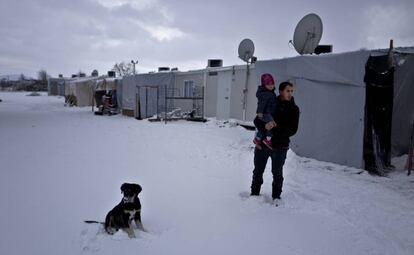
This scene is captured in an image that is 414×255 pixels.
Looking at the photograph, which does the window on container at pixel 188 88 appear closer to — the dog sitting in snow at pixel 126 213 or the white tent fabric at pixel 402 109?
the white tent fabric at pixel 402 109

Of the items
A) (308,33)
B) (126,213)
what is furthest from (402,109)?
(126,213)

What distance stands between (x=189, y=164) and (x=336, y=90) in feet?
12.1

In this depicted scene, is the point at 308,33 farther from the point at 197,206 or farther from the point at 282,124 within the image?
the point at 197,206

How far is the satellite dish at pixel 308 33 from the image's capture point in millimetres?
8242

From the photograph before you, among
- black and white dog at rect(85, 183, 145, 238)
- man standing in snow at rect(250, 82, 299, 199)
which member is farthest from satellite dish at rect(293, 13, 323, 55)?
black and white dog at rect(85, 183, 145, 238)

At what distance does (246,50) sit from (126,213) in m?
11.0

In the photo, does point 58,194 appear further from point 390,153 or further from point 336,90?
point 390,153

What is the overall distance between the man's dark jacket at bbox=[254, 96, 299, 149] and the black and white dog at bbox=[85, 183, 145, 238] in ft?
6.53

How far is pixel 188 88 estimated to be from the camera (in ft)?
60.3

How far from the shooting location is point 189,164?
23.1 feet

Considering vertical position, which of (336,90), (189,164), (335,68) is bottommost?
(189,164)

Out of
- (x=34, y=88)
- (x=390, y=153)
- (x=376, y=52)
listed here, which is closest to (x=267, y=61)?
(x=376, y=52)

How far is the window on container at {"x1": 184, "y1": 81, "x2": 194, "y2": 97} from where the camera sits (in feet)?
59.4

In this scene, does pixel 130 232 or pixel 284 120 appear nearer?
pixel 130 232
